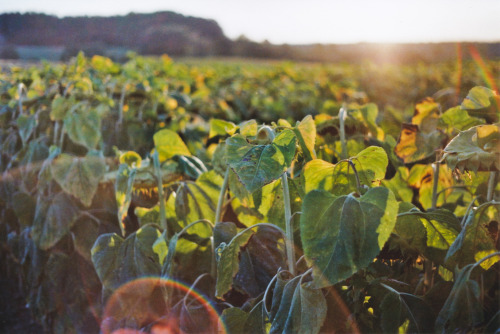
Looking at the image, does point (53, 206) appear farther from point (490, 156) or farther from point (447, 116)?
point (490, 156)

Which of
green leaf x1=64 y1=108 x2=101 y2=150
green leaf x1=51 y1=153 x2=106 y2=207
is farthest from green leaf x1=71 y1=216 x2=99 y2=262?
green leaf x1=64 y1=108 x2=101 y2=150

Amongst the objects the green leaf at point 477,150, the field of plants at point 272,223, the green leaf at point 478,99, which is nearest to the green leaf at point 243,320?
the field of plants at point 272,223

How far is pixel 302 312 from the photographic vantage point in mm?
1004

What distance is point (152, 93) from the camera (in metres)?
3.15

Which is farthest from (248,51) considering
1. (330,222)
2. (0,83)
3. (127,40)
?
(330,222)

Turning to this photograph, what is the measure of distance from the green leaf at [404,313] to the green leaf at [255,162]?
37 cm

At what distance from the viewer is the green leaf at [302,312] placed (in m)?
0.99

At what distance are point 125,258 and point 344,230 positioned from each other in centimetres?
89

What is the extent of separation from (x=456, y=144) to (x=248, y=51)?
1766 inches

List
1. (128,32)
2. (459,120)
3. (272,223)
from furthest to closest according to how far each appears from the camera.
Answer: (128,32), (459,120), (272,223)

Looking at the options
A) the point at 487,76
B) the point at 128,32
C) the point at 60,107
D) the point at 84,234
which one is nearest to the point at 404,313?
the point at 84,234

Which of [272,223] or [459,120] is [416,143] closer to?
[459,120]

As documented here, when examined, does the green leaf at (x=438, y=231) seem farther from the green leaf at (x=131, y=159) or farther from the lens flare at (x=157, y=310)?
the green leaf at (x=131, y=159)

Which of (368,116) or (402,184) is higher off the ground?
(368,116)
